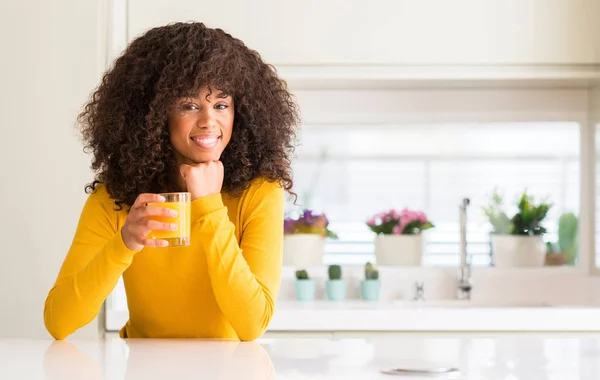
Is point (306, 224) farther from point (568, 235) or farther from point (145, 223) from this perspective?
point (145, 223)

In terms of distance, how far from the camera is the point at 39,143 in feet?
9.28

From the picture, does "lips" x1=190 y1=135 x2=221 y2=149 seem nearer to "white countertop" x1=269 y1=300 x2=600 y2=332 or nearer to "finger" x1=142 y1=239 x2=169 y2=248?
"finger" x1=142 y1=239 x2=169 y2=248

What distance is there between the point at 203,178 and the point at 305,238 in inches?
65.7

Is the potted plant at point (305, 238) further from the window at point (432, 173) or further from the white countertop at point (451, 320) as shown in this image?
the white countertop at point (451, 320)

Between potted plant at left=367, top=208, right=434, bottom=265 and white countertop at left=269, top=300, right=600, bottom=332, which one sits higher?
potted plant at left=367, top=208, right=434, bottom=265

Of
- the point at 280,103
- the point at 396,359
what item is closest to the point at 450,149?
the point at 280,103

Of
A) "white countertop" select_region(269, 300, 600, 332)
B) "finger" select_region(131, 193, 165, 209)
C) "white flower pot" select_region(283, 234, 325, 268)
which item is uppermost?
"finger" select_region(131, 193, 165, 209)

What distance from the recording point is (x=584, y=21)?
3016mm

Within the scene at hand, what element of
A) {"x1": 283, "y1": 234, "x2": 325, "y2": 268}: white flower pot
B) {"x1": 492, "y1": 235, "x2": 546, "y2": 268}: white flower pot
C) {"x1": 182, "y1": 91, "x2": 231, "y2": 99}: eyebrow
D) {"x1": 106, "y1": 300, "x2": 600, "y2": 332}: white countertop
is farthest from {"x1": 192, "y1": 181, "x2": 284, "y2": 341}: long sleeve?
{"x1": 492, "y1": 235, "x2": 546, "y2": 268}: white flower pot

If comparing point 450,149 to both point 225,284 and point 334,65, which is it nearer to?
point 334,65

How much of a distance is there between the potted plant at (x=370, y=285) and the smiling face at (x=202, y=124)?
1.50m

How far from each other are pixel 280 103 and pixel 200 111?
0.91ft

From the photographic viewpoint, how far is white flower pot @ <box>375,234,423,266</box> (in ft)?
11.1

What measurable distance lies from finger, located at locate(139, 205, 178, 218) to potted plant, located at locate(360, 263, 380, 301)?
5.82 ft
